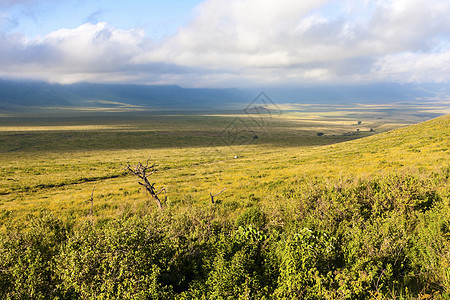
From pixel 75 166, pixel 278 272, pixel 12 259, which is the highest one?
pixel 12 259

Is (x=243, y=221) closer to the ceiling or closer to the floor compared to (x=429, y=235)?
closer to the floor

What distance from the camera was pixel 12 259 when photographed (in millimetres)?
7652

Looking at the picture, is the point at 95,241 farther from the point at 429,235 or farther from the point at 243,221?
the point at 429,235

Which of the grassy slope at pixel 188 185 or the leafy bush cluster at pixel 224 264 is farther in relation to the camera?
the grassy slope at pixel 188 185

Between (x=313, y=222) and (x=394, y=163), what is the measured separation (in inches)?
748

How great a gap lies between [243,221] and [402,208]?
7.18m

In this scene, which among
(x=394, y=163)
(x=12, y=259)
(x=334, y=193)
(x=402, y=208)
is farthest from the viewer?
(x=394, y=163)

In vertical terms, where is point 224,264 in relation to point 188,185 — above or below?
above

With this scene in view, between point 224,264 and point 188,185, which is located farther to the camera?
point 188,185

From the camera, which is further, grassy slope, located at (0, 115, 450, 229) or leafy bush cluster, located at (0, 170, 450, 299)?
grassy slope, located at (0, 115, 450, 229)

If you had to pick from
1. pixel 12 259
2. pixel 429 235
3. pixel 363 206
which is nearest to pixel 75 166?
pixel 12 259

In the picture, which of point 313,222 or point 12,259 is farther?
point 313,222

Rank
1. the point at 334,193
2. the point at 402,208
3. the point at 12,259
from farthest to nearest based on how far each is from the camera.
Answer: the point at 334,193, the point at 402,208, the point at 12,259

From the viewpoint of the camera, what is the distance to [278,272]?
7.92 m
